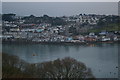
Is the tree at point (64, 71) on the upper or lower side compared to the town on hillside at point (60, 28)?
lower

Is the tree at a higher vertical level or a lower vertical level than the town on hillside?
lower

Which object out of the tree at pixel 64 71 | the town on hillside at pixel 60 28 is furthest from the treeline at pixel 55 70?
the town on hillside at pixel 60 28

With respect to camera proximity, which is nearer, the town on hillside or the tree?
the tree

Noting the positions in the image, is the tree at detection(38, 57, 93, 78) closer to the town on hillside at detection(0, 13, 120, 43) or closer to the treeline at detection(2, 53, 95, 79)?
the treeline at detection(2, 53, 95, 79)

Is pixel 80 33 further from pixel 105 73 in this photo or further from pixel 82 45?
pixel 105 73

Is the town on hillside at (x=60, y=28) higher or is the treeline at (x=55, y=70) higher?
the town on hillside at (x=60, y=28)

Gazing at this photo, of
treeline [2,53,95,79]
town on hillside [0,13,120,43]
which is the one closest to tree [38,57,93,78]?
treeline [2,53,95,79]

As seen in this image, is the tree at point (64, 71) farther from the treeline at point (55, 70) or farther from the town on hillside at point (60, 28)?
the town on hillside at point (60, 28)

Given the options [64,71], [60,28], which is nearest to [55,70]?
[64,71]

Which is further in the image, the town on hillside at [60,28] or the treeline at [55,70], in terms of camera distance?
the town on hillside at [60,28]

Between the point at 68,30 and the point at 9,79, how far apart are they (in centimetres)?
920

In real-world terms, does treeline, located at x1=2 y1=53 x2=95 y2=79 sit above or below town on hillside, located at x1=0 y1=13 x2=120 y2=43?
below

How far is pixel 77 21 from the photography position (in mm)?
14203

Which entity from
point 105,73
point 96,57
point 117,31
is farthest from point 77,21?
point 105,73
